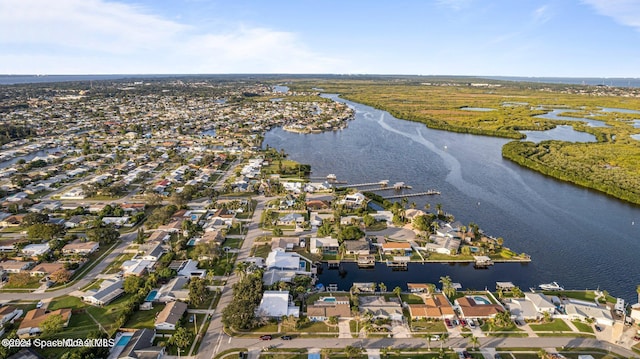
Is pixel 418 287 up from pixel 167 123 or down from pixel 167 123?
Result: down

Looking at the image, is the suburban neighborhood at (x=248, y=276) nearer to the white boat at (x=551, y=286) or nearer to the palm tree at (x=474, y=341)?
the palm tree at (x=474, y=341)

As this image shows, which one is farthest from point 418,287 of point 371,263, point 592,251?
point 592,251

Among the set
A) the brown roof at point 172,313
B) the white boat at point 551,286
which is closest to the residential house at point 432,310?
the white boat at point 551,286

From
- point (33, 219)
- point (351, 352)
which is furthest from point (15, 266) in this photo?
point (351, 352)

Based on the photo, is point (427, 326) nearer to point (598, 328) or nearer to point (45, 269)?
point (598, 328)

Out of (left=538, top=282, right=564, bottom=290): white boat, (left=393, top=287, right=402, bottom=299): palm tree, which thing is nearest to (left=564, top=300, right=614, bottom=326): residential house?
(left=538, top=282, right=564, bottom=290): white boat

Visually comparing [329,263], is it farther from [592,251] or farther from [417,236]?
[592,251]
